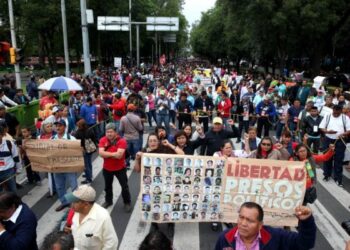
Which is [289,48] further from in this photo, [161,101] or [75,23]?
[161,101]

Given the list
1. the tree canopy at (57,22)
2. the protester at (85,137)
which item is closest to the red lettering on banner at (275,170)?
the protester at (85,137)

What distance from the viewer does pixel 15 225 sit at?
3654 mm

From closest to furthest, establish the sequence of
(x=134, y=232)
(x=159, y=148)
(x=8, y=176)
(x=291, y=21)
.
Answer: (x=159, y=148) < (x=134, y=232) < (x=8, y=176) < (x=291, y=21)

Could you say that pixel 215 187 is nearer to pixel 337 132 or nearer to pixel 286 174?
pixel 286 174

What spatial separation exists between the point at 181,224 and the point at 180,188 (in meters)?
1.07

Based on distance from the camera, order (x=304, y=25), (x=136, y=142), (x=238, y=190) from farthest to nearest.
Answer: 1. (x=304, y=25)
2. (x=136, y=142)
3. (x=238, y=190)

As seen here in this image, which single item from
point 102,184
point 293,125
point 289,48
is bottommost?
point 102,184

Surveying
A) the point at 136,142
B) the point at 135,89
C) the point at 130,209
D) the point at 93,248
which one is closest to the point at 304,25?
the point at 135,89

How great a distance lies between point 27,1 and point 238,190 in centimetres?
3958

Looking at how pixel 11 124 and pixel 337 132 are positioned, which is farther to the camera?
pixel 11 124

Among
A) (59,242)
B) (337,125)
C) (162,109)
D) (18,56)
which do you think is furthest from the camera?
(18,56)

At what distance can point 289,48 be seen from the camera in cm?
3566

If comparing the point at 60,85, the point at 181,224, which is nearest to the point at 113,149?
the point at 181,224

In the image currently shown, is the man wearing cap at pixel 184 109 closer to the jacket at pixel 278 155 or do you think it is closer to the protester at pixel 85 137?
the protester at pixel 85 137
